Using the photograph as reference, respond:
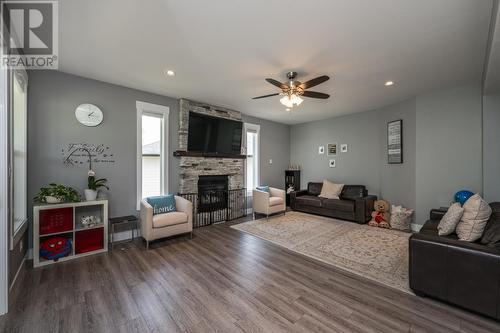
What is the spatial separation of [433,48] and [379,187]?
11.6 feet

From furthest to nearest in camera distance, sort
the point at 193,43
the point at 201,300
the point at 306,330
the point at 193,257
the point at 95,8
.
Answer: the point at 193,257
the point at 193,43
the point at 201,300
the point at 95,8
the point at 306,330

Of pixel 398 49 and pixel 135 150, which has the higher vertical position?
pixel 398 49

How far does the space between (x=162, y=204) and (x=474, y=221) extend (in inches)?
167

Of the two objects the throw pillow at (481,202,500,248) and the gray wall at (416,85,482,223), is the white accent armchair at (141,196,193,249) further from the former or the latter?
the gray wall at (416,85,482,223)

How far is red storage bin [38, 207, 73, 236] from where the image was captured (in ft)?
9.34

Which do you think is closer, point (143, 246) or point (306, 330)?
point (306, 330)

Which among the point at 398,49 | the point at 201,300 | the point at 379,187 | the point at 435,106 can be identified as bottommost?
the point at 201,300

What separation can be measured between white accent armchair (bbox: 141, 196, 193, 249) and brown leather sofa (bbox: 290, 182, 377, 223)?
10.6 ft

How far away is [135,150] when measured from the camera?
3.89 m

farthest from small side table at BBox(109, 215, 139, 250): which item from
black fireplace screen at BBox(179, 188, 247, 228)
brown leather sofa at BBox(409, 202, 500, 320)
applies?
brown leather sofa at BBox(409, 202, 500, 320)

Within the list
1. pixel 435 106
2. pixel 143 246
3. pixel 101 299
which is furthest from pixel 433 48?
pixel 143 246

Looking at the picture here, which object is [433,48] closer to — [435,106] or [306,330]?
[435,106]

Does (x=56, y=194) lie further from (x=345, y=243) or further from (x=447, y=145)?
(x=447, y=145)

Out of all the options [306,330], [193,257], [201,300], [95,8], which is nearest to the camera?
[306,330]
